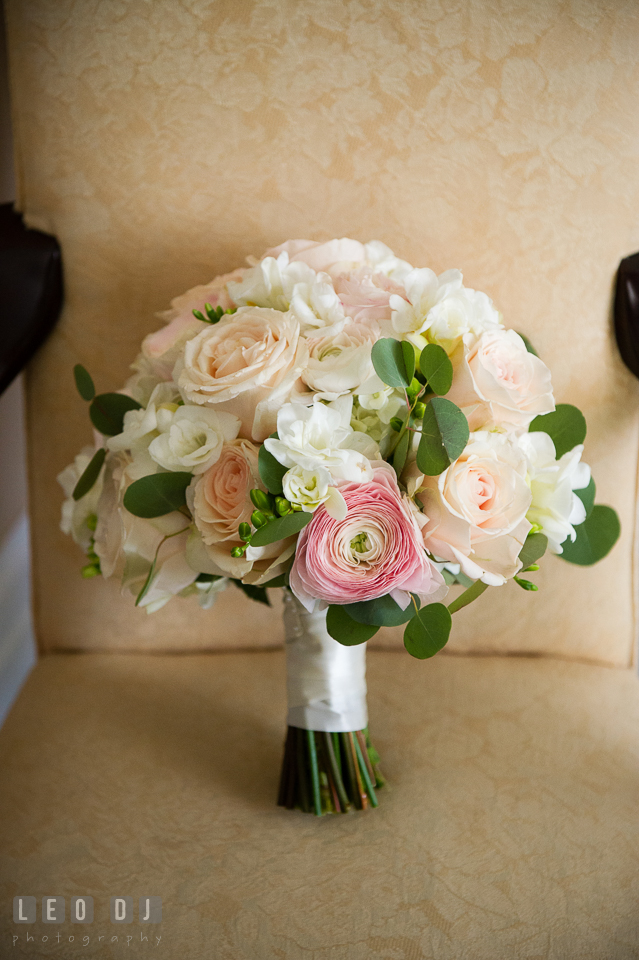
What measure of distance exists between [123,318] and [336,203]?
297 millimetres

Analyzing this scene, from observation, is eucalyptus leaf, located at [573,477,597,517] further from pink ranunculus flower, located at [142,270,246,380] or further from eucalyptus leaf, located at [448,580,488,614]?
pink ranunculus flower, located at [142,270,246,380]

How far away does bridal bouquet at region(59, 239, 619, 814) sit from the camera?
0.55 m

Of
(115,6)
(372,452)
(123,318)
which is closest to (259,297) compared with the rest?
(372,452)

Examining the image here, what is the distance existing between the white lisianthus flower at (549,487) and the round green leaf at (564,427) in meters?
0.05

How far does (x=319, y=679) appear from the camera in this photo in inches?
28.0

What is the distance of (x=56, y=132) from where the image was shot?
0.83 m

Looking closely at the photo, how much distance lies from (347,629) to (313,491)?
0.12 m

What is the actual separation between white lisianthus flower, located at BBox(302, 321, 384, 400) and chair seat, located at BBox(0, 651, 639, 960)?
0.42m

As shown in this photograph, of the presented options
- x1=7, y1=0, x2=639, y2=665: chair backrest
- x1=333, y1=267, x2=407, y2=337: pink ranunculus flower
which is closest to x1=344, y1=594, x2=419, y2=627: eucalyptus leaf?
x1=333, y1=267, x2=407, y2=337: pink ranunculus flower

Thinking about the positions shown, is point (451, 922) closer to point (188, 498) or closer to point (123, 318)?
point (188, 498)

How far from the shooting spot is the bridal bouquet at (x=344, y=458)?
0.55 metres

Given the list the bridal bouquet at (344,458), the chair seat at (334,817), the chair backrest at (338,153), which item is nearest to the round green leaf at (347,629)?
the bridal bouquet at (344,458)

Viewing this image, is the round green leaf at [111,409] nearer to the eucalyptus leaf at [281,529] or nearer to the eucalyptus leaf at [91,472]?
the eucalyptus leaf at [91,472]

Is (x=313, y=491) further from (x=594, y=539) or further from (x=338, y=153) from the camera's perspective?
(x=338, y=153)
